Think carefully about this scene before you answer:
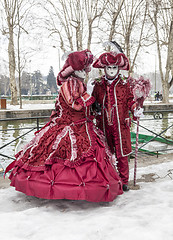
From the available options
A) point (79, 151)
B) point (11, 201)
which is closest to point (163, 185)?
point (79, 151)

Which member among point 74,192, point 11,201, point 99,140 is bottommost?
point 11,201

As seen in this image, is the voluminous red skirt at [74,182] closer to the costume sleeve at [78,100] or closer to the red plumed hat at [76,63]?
the costume sleeve at [78,100]

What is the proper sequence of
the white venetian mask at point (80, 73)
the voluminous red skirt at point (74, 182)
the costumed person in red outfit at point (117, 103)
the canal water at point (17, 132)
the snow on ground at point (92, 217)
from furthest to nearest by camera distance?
the canal water at point (17, 132), the costumed person in red outfit at point (117, 103), the white venetian mask at point (80, 73), the voluminous red skirt at point (74, 182), the snow on ground at point (92, 217)

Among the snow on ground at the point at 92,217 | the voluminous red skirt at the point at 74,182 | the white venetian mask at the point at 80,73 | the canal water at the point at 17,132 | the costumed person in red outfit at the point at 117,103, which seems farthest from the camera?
the canal water at the point at 17,132

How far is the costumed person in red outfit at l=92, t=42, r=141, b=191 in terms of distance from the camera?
2.67 metres

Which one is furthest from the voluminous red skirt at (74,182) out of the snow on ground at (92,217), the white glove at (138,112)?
the white glove at (138,112)

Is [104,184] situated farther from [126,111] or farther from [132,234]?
[126,111]

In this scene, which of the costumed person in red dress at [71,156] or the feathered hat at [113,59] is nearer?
the costumed person in red dress at [71,156]

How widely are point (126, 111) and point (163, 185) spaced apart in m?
1.02

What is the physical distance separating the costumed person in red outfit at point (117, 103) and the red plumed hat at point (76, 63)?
0.20m

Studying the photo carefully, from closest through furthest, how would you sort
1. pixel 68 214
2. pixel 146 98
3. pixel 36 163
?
pixel 68 214
pixel 36 163
pixel 146 98

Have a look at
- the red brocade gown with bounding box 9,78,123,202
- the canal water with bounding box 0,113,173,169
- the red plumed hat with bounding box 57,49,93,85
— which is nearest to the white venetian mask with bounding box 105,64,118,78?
the red plumed hat with bounding box 57,49,93,85

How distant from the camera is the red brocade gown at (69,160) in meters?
2.15

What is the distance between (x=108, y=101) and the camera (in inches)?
106
